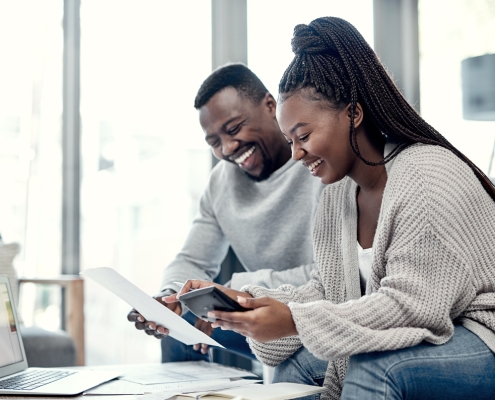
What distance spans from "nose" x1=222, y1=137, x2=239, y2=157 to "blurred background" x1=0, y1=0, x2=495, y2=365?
0.69 metres

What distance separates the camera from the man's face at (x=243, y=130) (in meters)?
1.66

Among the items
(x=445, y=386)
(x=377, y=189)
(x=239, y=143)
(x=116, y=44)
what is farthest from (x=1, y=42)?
(x=445, y=386)

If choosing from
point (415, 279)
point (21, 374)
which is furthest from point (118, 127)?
point (415, 279)

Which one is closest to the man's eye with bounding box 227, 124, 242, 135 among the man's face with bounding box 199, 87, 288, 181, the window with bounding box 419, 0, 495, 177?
the man's face with bounding box 199, 87, 288, 181

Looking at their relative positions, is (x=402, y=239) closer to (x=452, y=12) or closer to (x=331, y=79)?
(x=331, y=79)

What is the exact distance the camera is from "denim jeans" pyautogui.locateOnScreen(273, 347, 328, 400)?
1163 mm

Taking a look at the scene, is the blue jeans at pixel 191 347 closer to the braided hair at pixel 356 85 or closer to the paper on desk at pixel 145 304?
the paper on desk at pixel 145 304

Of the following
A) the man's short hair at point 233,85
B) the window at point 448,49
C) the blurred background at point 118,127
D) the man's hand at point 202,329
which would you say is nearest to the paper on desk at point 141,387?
the man's hand at point 202,329

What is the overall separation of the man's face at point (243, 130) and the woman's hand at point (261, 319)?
79 centimetres

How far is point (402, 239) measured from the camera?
969mm

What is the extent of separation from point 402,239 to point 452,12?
1.72 meters

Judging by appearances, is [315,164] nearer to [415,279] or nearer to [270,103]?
[415,279]

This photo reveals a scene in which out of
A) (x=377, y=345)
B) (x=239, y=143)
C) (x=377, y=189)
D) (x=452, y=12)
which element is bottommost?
(x=377, y=345)

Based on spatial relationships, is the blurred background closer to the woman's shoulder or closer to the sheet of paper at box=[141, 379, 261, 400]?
the sheet of paper at box=[141, 379, 261, 400]
